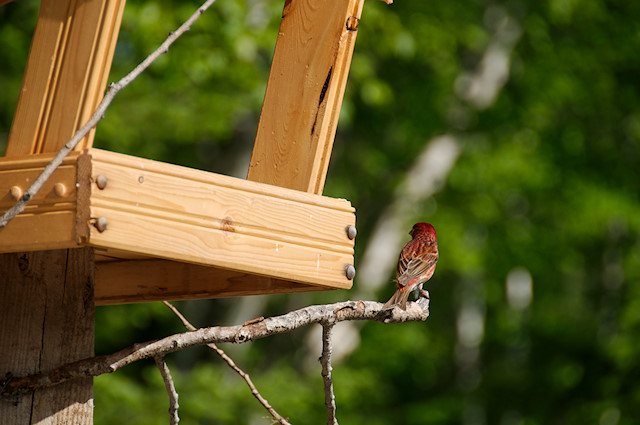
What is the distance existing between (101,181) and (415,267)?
271 centimetres

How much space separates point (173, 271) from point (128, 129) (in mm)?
5479

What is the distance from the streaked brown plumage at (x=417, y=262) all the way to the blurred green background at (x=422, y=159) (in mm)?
2365

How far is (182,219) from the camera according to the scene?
1.88 meters

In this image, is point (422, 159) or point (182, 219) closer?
→ point (182, 219)

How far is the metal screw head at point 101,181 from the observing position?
1748 mm

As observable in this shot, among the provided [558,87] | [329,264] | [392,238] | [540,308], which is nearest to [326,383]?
[329,264]

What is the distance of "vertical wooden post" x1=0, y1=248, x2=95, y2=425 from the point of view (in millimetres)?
2053

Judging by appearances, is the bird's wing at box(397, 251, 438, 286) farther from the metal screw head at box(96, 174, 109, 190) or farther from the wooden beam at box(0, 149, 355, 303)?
the metal screw head at box(96, 174, 109, 190)

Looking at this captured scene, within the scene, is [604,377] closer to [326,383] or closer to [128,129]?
[128,129]

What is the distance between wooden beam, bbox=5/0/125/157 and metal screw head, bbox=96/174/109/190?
0.10 m

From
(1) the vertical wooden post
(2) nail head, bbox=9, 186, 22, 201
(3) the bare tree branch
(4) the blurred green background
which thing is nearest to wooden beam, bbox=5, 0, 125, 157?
(2) nail head, bbox=9, 186, 22, 201

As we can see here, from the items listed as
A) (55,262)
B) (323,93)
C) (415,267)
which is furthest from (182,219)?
(415,267)

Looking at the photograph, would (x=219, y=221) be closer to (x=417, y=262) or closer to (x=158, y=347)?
(x=158, y=347)

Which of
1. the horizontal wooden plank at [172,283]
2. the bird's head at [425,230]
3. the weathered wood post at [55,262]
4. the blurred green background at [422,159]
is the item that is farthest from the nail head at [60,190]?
the blurred green background at [422,159]
